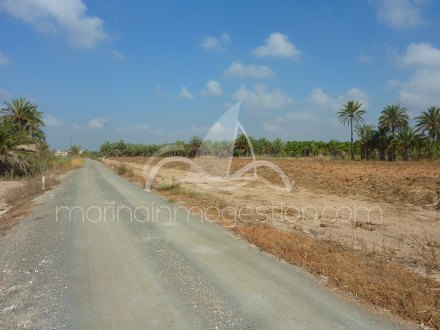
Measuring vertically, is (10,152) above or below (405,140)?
below

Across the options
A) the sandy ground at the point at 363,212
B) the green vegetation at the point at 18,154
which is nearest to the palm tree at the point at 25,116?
the green vegetation at the point at 18,154

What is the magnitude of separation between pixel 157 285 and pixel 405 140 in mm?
68456

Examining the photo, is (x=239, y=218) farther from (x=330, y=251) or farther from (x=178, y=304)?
(x=178, y=304)

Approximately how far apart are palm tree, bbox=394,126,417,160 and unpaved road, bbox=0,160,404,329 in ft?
210

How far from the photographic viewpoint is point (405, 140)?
215 ft

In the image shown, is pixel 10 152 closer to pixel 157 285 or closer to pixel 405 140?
pixel 157 285

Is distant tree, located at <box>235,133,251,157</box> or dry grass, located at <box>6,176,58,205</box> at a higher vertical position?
distant tree, located at <box>235,133,251,157</box>

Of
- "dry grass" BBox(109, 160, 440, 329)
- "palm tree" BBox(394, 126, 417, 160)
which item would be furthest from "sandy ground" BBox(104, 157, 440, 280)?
"palm tree" BBox(394, 126, 417, 160)

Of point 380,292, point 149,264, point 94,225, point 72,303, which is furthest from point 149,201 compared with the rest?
point 380,292

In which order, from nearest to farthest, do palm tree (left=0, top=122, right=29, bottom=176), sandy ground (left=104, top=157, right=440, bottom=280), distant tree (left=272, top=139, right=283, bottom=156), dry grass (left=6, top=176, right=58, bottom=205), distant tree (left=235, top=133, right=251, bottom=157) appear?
sandy ground (left=104, top=157, right=440, bottom=280) < dry grass (left=6, top=176, right=58, bottom=205) < palm tree (left=0, top=122, right=29, bottom=176) < distant tree (left=235, top=133, right=251, bottom=157) < distant tree (left=272, top=139, right=283, bottom=156)

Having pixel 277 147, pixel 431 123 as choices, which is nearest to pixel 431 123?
pixel 431 123

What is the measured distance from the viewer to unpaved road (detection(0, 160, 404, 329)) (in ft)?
16.7

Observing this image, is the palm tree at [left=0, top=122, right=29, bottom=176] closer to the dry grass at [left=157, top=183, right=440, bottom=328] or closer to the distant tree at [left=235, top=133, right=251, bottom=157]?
the dry grass at [left=157, top=183, right=440, bottom=328]

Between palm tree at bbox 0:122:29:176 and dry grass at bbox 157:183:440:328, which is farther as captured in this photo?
palm tree at bbox 0:122:29:176
